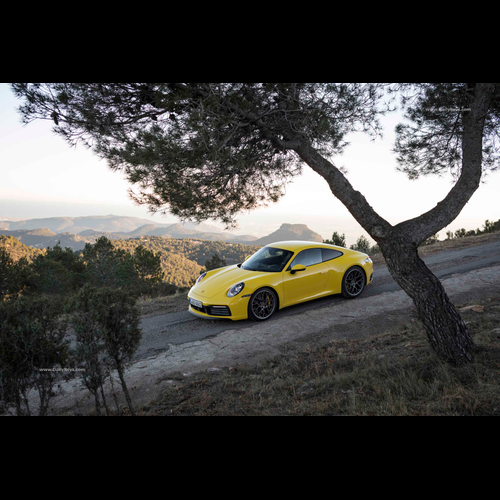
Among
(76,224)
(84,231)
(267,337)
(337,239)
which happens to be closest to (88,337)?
(267,337)

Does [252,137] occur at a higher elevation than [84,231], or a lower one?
lower

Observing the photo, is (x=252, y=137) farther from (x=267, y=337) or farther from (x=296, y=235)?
(x=296, y=235)

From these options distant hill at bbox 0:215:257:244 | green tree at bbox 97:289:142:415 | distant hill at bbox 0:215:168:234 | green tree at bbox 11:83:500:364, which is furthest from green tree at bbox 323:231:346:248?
distant hill at bbox 0:215:168:234

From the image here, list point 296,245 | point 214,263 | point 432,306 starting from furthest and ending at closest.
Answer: point 214,263 → point 296,245 → point 432,306

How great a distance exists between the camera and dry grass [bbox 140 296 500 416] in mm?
2885

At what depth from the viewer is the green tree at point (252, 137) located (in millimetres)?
3961

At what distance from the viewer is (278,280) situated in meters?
6.53

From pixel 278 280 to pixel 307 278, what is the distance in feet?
2.38

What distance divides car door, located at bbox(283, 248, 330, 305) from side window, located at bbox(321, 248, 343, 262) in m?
0.10

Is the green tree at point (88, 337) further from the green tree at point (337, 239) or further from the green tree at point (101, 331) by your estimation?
the green tree at point (337, 239)

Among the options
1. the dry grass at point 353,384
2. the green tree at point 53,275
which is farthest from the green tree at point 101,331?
the green tree at point 53,275

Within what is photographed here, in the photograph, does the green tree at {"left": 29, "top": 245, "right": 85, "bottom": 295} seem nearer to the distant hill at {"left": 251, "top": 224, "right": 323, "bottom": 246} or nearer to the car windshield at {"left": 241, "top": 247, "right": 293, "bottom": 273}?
the distant hill at {"left": 251, "top": 224, "right": 323, "bottom": 246}
